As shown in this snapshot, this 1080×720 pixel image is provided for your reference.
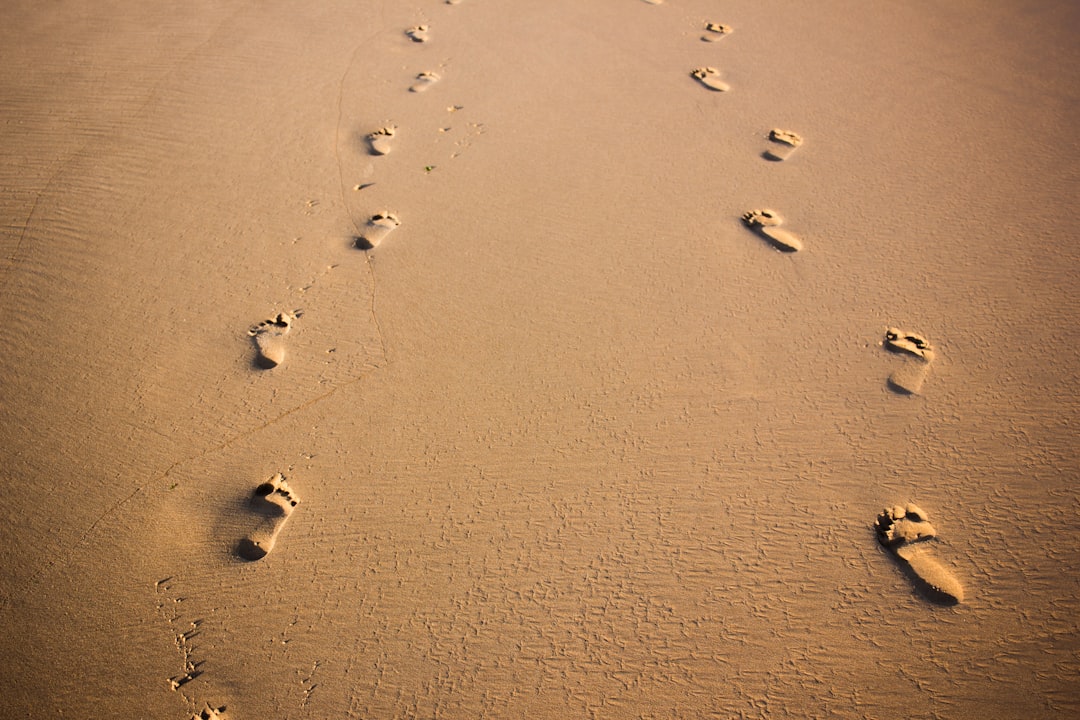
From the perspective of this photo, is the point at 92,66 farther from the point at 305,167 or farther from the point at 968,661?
the point at 968,661

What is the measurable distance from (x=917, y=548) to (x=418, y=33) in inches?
178

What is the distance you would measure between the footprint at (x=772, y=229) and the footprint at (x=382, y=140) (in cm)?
208

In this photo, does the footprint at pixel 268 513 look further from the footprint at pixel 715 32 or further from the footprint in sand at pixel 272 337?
the footprint at pixel 715 32

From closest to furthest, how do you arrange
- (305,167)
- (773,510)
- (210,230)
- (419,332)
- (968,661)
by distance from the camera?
(968,661), (773,510), (419,332), (210,230), (305,167)

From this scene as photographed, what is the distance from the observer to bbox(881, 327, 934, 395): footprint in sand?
2.57 metres

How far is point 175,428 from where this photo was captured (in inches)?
97.7

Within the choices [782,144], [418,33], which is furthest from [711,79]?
[418,33]

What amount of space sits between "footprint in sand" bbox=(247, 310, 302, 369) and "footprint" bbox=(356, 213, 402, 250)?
520 mm

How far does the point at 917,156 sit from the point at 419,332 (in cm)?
306

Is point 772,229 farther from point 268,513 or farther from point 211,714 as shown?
point 211,714

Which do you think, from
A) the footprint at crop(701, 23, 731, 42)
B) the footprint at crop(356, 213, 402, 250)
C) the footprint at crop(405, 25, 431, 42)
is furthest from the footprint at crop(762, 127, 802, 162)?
the footprint at crop(405, 25, 431, 42)

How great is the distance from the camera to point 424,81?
4.16 m

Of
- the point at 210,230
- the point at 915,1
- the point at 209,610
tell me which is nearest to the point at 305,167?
the point at 210,230

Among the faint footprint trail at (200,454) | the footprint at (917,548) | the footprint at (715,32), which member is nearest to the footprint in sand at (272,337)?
the faint footprint trail at (200,454)
